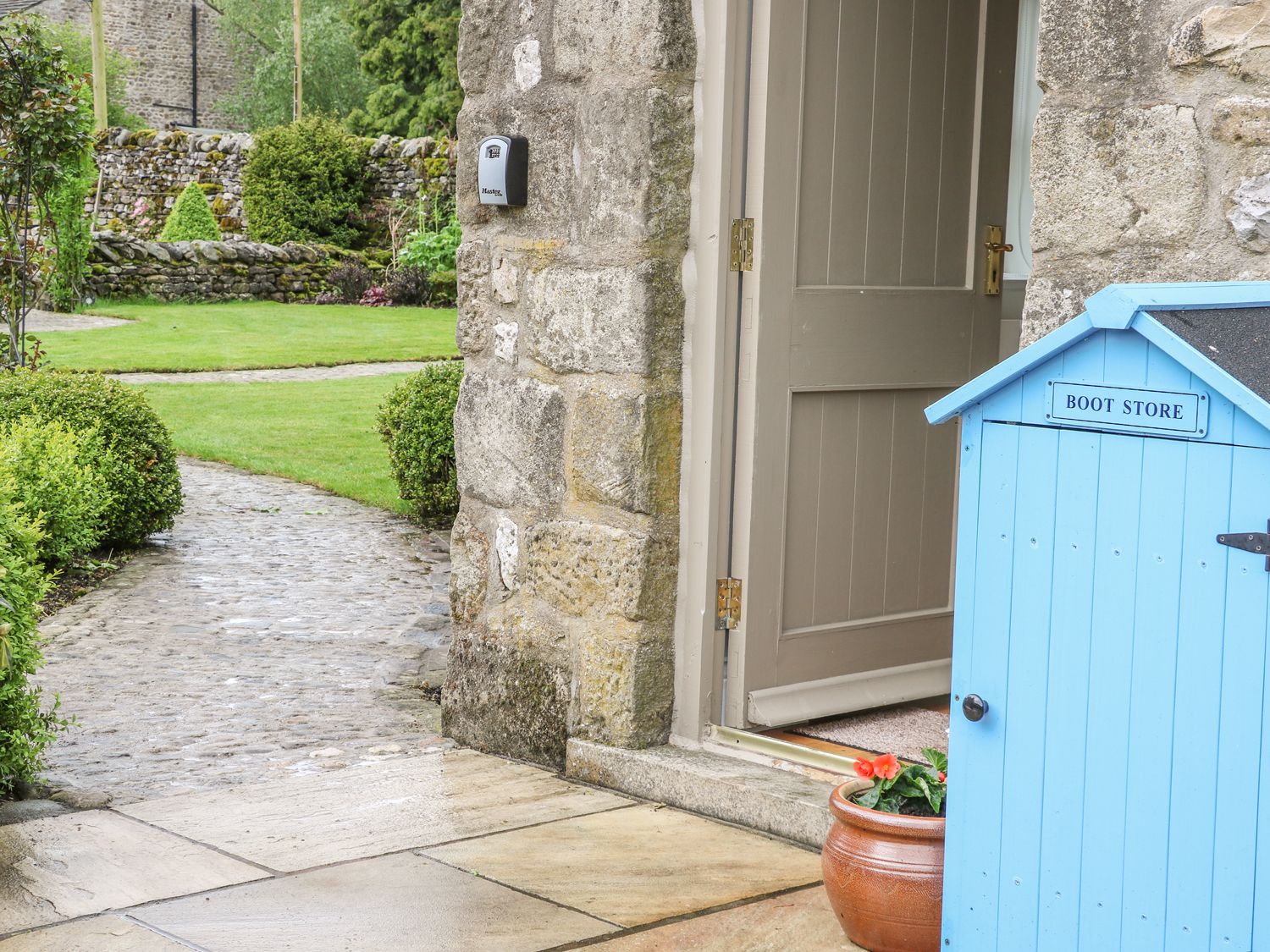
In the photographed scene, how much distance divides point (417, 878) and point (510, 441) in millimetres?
1396

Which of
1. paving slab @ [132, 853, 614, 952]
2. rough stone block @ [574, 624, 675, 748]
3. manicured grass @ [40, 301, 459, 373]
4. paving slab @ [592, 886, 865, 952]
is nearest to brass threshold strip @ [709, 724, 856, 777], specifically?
rough stone block @ [574, 624, 675, 748]

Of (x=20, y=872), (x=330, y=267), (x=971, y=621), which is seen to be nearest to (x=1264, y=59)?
(x=971, y=621)

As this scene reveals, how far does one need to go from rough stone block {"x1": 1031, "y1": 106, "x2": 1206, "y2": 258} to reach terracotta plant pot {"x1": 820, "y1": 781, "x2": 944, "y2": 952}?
1187 mm

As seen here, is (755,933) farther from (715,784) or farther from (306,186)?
(306,186)

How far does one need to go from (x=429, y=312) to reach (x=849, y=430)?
14.9 metres

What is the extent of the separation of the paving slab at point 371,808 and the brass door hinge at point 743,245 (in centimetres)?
148

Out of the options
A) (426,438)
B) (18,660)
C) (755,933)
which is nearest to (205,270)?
(426,438)

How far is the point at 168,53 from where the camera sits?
4319cm

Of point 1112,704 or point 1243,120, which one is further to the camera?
point 1243,120

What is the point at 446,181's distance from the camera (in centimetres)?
2141

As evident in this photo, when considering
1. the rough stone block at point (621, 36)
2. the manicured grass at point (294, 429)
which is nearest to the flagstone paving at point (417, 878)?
the rough stone block at point (621, 36)

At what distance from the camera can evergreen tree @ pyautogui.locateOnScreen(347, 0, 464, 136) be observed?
30.4 meters

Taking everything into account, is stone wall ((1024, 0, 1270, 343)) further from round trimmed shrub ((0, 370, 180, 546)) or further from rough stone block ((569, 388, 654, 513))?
round trimmed shrub ((0, 370, 180, 546))

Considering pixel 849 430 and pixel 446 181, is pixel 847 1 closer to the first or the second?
pixel 849 430
